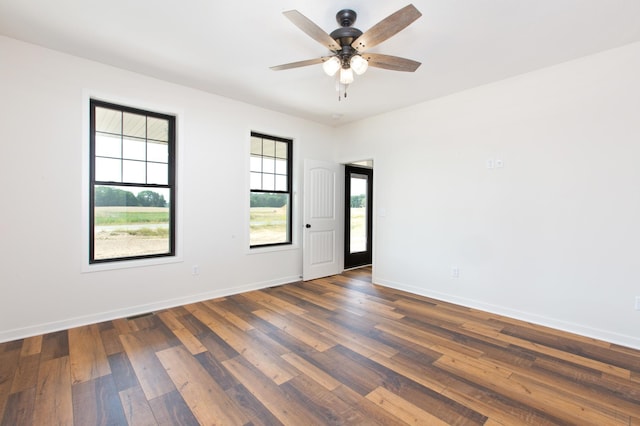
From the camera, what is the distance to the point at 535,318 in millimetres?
3160

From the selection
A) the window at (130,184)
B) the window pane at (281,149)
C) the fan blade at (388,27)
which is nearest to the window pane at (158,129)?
the window at (130,184)

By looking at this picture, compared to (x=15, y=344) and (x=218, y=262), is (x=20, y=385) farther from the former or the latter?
(x=218, y=262)

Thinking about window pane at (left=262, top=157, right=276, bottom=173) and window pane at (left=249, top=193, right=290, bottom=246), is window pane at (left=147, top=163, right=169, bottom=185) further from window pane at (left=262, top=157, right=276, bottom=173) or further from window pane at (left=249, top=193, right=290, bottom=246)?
window pane at (left=262, top=157, right=276, bottom=173)

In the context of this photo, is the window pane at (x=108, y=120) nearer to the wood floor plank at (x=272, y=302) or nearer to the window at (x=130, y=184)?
the window at (x=130, y=184)

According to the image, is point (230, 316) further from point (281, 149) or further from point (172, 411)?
point (281, 149)

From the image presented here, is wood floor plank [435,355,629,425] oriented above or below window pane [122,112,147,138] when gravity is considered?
below

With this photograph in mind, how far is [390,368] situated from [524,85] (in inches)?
127

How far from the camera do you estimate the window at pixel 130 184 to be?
3.20 meters

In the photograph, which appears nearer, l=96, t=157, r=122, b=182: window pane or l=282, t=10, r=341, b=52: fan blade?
l=282, t=10, r=341, b=52: fan blade

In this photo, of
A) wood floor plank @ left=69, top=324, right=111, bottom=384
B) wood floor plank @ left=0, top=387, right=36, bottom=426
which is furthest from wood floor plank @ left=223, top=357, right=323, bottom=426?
wood floor plank @ left=0, top=387, right=36, bottom=426

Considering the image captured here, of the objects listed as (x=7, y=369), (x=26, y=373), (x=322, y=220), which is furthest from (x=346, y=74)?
(x=7, y=369)

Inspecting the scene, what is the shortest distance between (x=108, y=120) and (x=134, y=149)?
0.38 meters

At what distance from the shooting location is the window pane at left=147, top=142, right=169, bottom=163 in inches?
140

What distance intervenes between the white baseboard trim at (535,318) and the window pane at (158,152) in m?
3.65
